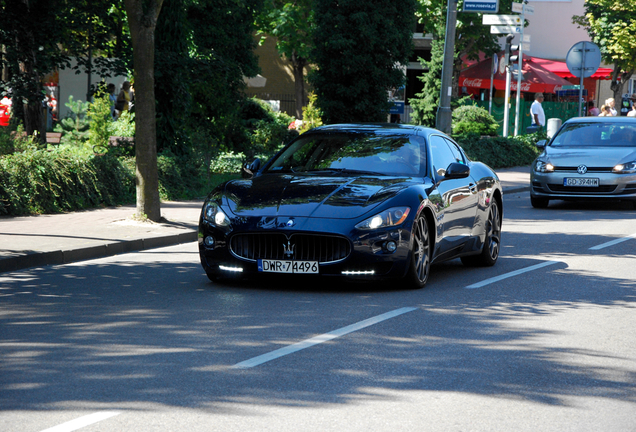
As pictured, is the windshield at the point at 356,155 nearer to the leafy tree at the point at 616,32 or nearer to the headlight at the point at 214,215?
the headlight at the point at 214,215

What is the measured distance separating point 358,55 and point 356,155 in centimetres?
1990

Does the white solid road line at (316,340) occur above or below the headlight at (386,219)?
below

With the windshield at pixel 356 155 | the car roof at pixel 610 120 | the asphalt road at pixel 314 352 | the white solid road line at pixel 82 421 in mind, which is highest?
the car roof at pixel 610 120

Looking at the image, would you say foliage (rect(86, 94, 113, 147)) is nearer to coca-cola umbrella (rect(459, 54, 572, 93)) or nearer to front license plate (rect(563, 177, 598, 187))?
front license plate (rect(563, 177, 598, 187))

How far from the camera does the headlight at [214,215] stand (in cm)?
845

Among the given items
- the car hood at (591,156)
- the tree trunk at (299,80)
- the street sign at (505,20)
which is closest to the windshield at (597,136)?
the car hood at (591,156)

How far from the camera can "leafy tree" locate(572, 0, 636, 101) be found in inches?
1801

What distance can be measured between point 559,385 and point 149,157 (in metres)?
8.80

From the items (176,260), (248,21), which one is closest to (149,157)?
(176,260)

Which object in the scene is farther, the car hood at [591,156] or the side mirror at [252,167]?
the car hood at [591,156]

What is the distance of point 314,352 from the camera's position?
6109 millimetres

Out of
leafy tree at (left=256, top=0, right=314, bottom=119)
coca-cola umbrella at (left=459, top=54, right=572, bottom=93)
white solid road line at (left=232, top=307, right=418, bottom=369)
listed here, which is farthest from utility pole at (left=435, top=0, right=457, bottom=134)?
coca-cola umbrella at (left=459, top=54, right=572, bottom=93)

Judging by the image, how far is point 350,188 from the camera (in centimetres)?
863

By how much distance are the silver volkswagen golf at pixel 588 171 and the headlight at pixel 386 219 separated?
406 inches
